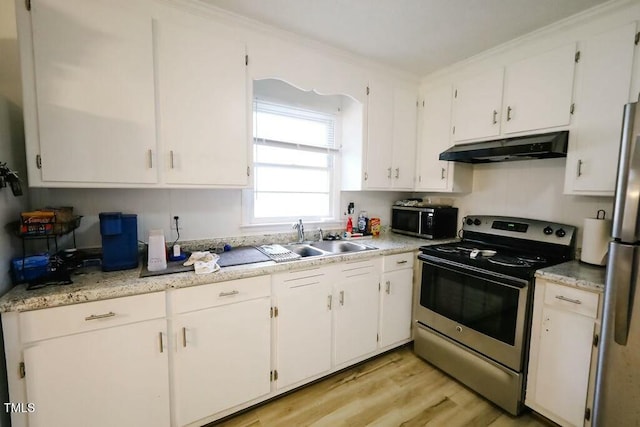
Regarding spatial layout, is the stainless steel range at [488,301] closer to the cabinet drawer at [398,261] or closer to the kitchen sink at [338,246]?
the cabinet drawer at [398,261]

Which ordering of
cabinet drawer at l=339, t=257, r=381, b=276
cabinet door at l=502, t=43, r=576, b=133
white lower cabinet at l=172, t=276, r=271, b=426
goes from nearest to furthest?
white lower cabinet at l=172, t=276, r=271, b=426 → cabinet door at l=502, t=43, r=576, b=133 → cabinet drawer at l=339, t=257, r=381, b=276

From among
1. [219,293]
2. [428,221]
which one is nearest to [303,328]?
[219,293]

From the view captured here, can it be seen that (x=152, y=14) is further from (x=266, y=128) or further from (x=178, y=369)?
(x=178, y=369)

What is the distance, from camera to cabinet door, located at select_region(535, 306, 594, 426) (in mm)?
1478

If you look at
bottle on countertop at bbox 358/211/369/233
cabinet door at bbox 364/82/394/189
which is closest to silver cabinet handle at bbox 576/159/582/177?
cabinet door at bbox 364/82/394/189

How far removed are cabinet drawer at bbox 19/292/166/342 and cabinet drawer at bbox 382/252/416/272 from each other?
1582 mm

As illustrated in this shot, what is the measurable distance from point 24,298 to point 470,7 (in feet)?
9.14

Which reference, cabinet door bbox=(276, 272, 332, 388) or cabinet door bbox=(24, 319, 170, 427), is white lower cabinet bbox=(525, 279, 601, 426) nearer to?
cabinet door bbox=(276, 272, 332, 388)

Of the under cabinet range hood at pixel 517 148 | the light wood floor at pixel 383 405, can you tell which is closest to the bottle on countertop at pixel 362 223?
the under cabinet range hood at pixel 517 148

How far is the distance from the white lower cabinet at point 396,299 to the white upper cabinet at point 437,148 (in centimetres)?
81

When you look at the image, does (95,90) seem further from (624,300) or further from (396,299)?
(624,300)

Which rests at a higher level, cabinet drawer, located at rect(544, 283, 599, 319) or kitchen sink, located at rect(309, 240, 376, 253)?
kitchen sink, located at rect(309, 240, 376, 253)

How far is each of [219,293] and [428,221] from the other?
6.45 feet

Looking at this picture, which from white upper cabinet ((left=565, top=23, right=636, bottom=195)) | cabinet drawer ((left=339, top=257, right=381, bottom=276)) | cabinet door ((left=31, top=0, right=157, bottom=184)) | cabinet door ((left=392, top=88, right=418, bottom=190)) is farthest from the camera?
cabinet door ((left=392, top=88, right=418, bottom=190))
